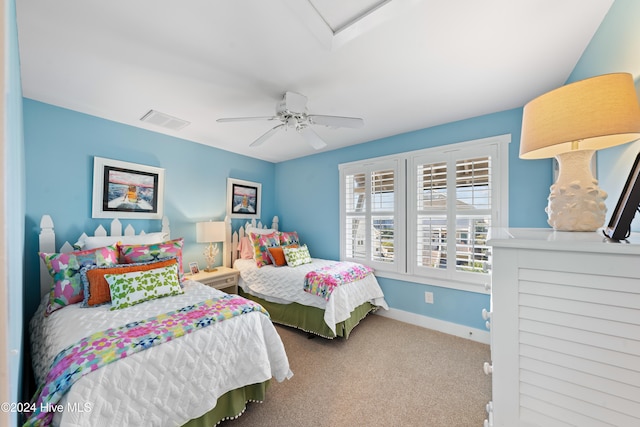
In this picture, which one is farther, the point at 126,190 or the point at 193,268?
the point at 193,268

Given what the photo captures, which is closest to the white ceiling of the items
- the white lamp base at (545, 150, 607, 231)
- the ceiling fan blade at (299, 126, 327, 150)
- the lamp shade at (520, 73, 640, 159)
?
the ceiling fan blade at (299, 126, 327, 150)

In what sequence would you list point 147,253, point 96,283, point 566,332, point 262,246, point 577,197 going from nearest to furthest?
point 566,332, point 577,197, point 96,283, point 147,253, point 262,246

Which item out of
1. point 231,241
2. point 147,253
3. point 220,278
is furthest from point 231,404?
point 231,241

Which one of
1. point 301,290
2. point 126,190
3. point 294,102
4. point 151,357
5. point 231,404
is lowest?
point 231,404

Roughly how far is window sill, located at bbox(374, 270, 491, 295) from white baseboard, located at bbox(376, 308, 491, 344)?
1.34 feet

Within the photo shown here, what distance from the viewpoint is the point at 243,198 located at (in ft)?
12.8

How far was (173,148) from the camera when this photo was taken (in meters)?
3.09

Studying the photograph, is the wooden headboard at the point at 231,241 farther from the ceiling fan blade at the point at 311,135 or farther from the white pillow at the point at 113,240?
the ceiling fan blade at the point at 311,135

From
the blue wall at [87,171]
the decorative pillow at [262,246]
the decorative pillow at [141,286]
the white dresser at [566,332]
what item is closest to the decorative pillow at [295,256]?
the decorative pillow at [262,246]

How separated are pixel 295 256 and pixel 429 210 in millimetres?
1780

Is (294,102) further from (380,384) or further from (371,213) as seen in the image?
(380,384)

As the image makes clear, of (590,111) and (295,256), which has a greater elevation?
(590,111)

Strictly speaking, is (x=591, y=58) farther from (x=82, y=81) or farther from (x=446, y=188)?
(x=82, y=81)

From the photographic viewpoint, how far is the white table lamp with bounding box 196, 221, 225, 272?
313 cm
